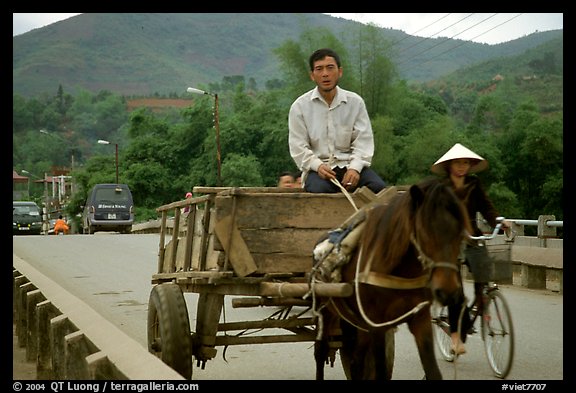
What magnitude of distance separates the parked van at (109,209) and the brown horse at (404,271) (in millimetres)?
39574

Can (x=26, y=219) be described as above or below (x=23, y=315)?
below

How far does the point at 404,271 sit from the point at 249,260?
1570 mm

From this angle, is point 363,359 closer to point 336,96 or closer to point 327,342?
point 327,342

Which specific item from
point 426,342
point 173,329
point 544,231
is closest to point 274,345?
point 173,329

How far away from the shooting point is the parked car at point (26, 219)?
167 feet

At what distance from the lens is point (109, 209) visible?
1774 inches

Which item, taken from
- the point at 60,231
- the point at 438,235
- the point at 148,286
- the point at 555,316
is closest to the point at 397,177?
the point at 60,231

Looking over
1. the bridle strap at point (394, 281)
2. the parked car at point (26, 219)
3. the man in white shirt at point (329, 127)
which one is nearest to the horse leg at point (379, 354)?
the bridle strap at point (394, 281)

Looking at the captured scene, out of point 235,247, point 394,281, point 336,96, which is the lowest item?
point 394,281

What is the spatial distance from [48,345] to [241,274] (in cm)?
348

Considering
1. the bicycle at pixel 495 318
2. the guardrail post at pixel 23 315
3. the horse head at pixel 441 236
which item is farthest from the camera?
the guardrail post at pixel 23 315

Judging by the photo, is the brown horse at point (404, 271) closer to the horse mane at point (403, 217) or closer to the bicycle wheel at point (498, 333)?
the horse mane at point (403, 217)

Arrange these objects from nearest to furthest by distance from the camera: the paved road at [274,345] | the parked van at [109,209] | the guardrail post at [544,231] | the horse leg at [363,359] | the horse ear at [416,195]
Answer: the horse ear at [416,195] < the horse leg at [363,359] < the paved road at [274,345] < the guardrail post at [544,231] < the parked van at [109,209]

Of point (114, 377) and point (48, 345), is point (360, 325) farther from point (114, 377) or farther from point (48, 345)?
point (48, 345)
